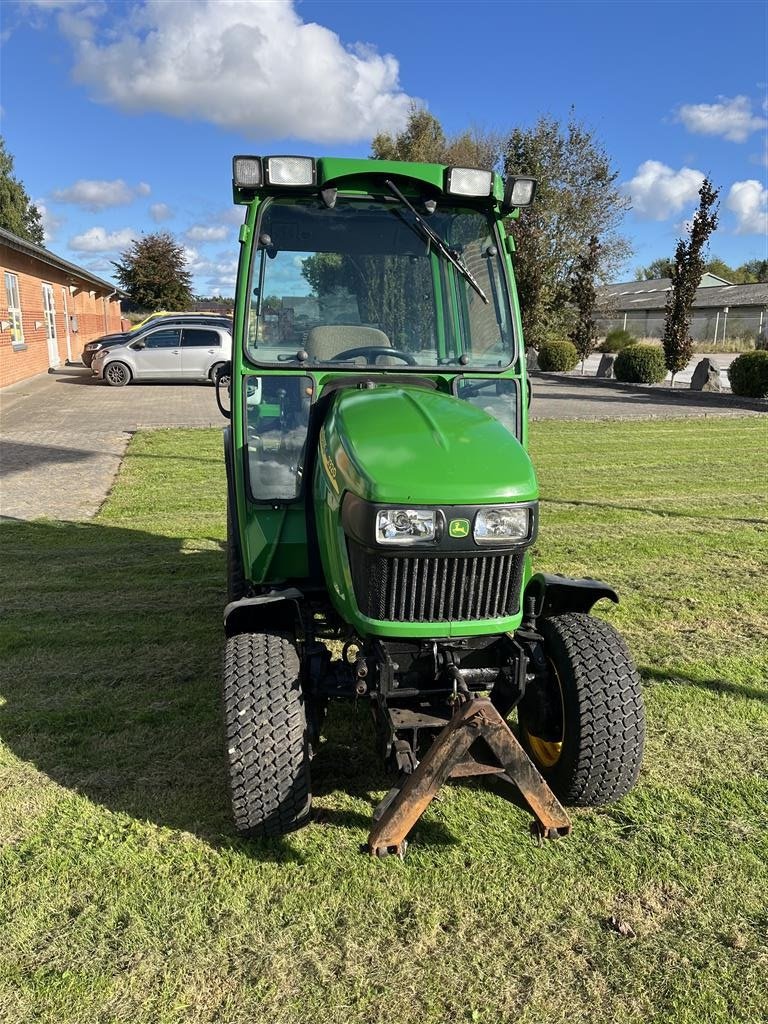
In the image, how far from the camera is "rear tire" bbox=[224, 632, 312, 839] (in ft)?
9.64

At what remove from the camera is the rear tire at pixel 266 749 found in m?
2.94

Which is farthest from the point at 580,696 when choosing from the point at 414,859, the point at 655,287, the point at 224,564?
the point at 655,287

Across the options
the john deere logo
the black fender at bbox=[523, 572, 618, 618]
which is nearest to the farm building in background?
the black fender at bbox=[523, 572, 618, 618]

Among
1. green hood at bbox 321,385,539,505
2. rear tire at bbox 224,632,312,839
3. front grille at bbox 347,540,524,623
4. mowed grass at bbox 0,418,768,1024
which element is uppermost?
green hood at bbox 321,385,539,505

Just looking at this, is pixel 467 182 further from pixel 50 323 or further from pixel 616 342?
pixel 616 342

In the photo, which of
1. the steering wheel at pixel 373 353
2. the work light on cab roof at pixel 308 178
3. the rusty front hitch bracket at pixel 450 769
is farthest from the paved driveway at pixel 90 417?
the rusty front hitch bracket at pixel 450 769

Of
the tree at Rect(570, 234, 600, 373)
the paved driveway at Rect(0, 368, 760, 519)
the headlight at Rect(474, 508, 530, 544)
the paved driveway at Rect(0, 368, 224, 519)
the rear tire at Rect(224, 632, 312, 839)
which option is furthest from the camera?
the tree at Rect(570, 234, 600, 373)

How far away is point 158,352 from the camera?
21.1 m

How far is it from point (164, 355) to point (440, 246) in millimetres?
18528

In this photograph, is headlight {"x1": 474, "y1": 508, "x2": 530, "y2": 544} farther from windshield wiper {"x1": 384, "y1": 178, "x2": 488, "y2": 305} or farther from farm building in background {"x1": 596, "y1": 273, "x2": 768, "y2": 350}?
farm building in background {"x1": 596, "y1": 273, "x2": 768, "y2": 350}

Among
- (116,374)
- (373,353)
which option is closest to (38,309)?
(116,374)

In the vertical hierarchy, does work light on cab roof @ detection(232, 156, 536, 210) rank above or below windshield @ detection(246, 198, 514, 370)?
above

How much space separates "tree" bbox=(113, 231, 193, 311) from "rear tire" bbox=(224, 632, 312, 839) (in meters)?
53.4

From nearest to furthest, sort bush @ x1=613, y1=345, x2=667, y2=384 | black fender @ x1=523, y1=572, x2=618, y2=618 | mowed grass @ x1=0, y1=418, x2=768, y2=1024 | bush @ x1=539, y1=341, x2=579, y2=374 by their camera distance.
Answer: mowed grass @ x1=0, y1=418, x2=768, y2=1024
black fender @ x1=523, y1=572, x2=618, y2=618
bush @ x1=613, y1=345, x2=667, y2=384
bush @ x1=539, y1=341, x2=579, y2=374
